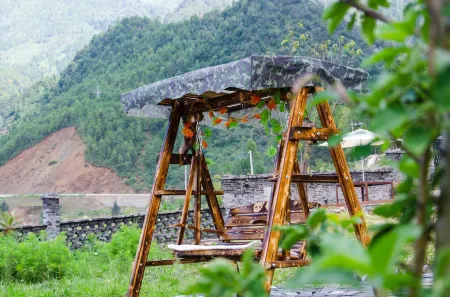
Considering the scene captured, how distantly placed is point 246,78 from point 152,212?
4.89ft

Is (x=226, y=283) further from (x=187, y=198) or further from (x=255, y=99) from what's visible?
(x=187, y=198)

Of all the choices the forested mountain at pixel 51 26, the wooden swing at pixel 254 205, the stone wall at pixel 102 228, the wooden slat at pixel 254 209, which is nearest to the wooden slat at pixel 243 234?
the wooden swing at pixel 254 205

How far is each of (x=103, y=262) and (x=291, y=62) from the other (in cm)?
628

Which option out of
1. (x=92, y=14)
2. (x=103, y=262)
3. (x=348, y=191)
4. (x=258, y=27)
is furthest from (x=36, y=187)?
(x=92, y=14)

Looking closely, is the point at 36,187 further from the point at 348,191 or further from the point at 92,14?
the point at 92,14

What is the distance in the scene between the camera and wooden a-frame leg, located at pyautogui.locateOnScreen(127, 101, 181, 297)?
4.24 m

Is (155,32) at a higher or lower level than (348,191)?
higher

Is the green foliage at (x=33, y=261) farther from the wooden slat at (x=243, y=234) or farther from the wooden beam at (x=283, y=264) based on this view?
the wooden beam at (x=283, y=264)

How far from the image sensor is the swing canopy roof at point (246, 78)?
3389 mm


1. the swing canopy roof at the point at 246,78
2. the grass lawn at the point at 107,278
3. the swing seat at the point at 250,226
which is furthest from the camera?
the grass lawn at the point at 107,278

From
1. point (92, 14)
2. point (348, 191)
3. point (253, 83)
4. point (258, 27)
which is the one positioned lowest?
point (348, 191)

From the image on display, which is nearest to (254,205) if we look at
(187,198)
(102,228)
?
(187,198)

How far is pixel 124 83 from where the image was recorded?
42281 millimetres

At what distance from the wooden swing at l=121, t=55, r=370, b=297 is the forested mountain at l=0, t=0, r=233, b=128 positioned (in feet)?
247
